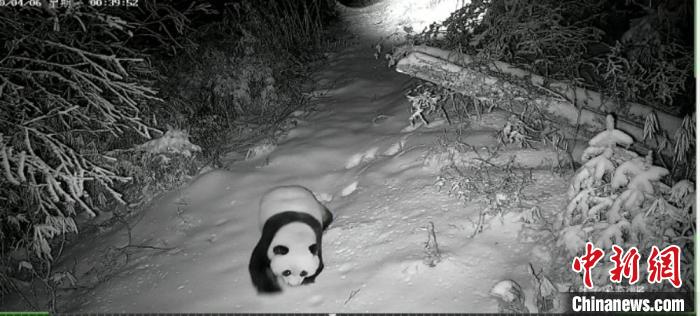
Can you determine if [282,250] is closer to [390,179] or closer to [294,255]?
[294,255]

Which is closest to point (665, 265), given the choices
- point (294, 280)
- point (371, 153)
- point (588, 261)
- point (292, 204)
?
point (588, 261)

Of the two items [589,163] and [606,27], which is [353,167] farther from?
[606,27]

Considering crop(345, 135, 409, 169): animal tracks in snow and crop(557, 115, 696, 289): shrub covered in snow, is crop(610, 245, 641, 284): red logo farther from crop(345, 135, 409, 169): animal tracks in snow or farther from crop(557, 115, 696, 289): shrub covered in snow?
crop(345, 135, 409, 169): animal tracks in snow

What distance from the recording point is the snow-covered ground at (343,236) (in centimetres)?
289

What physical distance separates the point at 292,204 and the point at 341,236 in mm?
691

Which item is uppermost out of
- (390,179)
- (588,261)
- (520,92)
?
(520,92)

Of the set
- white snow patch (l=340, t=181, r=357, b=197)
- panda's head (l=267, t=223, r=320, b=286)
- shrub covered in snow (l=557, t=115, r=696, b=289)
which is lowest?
panda's head (l=267, t=223, r=320, b=286)

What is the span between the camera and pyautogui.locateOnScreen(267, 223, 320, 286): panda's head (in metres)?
3.34

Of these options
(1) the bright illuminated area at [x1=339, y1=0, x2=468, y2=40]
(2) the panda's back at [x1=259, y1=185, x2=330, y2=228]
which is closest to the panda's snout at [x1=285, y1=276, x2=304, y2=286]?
(2) the panda's back at [x1=259, y1=185, x2=330, y2=228]

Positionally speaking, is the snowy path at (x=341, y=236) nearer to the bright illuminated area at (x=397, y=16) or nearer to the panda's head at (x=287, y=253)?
the panda's head at (x=287, y=253)

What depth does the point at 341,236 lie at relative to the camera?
3.69 m

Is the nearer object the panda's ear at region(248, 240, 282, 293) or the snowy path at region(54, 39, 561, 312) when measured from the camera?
the snowy path at region(54, 39, 561, 312)

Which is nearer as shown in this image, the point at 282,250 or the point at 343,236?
the point at 282,250

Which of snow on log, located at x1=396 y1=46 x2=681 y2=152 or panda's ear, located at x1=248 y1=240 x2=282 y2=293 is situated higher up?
snow on log, located at x1=396 y1=46 x2=681 y2=152
